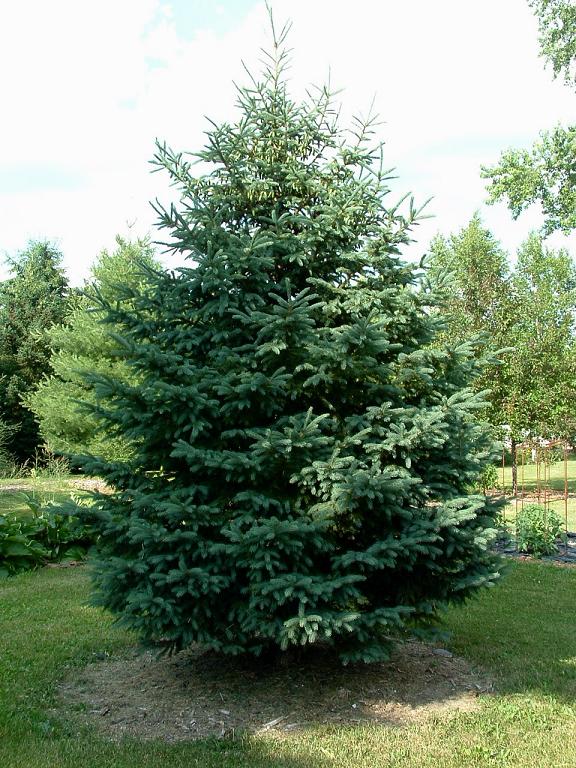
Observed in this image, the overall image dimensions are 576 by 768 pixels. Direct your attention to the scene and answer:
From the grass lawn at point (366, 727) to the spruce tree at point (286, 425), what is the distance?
568mm

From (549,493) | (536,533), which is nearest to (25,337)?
(549,493)

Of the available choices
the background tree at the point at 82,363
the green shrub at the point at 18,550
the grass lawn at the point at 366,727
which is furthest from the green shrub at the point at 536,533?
the background tree at the point at 82,363

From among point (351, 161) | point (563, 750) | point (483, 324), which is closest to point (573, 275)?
point (483, 324)

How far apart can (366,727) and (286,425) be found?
1867mm

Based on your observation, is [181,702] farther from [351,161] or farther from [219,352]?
[351,161]

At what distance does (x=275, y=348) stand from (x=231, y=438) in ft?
2.25

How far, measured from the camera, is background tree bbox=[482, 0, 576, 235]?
17.6 m

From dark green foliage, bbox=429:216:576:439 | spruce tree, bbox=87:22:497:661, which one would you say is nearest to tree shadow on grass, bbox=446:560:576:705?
spruce tree, bbox=87:22:497:661

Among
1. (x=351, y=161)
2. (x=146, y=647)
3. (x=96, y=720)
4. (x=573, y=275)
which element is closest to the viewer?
(x=96, y=720)

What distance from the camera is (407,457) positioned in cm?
443

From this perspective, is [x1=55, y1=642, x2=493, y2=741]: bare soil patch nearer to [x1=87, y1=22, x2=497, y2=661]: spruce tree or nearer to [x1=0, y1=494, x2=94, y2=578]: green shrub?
[x1=87, y1=22, x2=497, y2=661]: spruce tree

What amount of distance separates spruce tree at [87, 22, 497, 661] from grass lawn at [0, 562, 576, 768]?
1.86ft

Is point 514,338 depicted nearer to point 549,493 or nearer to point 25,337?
point 549,493

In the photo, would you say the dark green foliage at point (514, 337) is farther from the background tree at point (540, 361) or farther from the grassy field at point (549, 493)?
the grassy field at point (549, 493)
